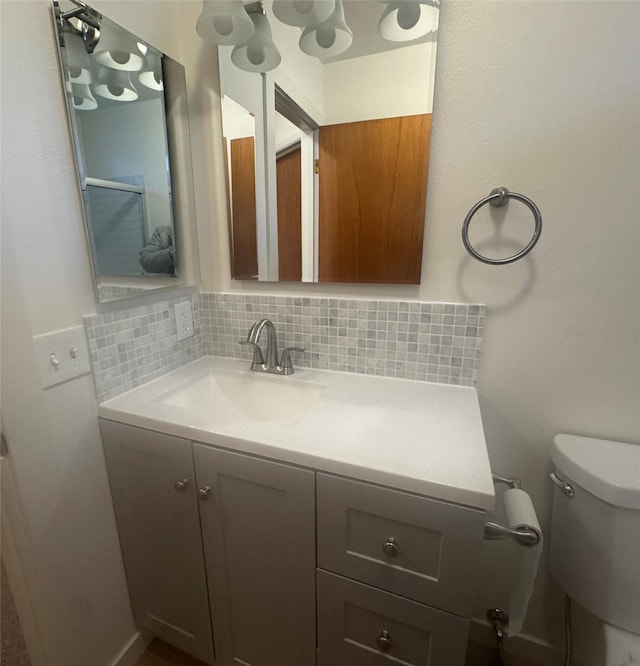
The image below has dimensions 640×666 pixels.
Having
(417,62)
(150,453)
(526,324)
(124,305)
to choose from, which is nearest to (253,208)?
(124,305)

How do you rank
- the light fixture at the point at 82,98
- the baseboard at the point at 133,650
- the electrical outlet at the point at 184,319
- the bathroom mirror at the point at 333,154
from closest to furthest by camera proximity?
the light fixture at the point at 82,98
the bathroom mirror at the point at 333,154
the baseboard at the point at 133,650
the electrical outlet at the point at 184,319

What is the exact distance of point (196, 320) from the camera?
1.33 metres

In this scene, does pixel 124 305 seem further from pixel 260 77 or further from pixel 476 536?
pixel 476 536

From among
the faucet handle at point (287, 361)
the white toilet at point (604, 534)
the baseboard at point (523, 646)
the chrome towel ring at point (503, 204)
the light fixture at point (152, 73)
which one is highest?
the light fixture at point (152, 73)

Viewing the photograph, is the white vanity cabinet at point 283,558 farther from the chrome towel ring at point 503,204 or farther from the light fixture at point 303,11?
the light fixture at point 303,11

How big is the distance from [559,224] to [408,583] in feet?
3.16

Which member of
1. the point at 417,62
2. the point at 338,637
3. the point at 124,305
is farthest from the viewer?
the point at 124,305

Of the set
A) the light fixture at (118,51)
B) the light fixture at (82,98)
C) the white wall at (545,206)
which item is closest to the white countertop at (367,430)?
the white wall at (545,206)

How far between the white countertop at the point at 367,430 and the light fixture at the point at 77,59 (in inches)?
34.1

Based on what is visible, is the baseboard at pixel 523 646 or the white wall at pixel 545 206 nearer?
the white wall at pixel 545 206

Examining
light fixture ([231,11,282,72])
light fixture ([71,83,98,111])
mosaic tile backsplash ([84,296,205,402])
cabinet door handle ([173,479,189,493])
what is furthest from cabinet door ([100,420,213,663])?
light fixture ([231,11,282,72])

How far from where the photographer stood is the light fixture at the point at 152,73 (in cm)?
105

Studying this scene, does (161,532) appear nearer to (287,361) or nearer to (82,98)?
(287,361)

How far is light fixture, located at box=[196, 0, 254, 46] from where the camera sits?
1.00 m
